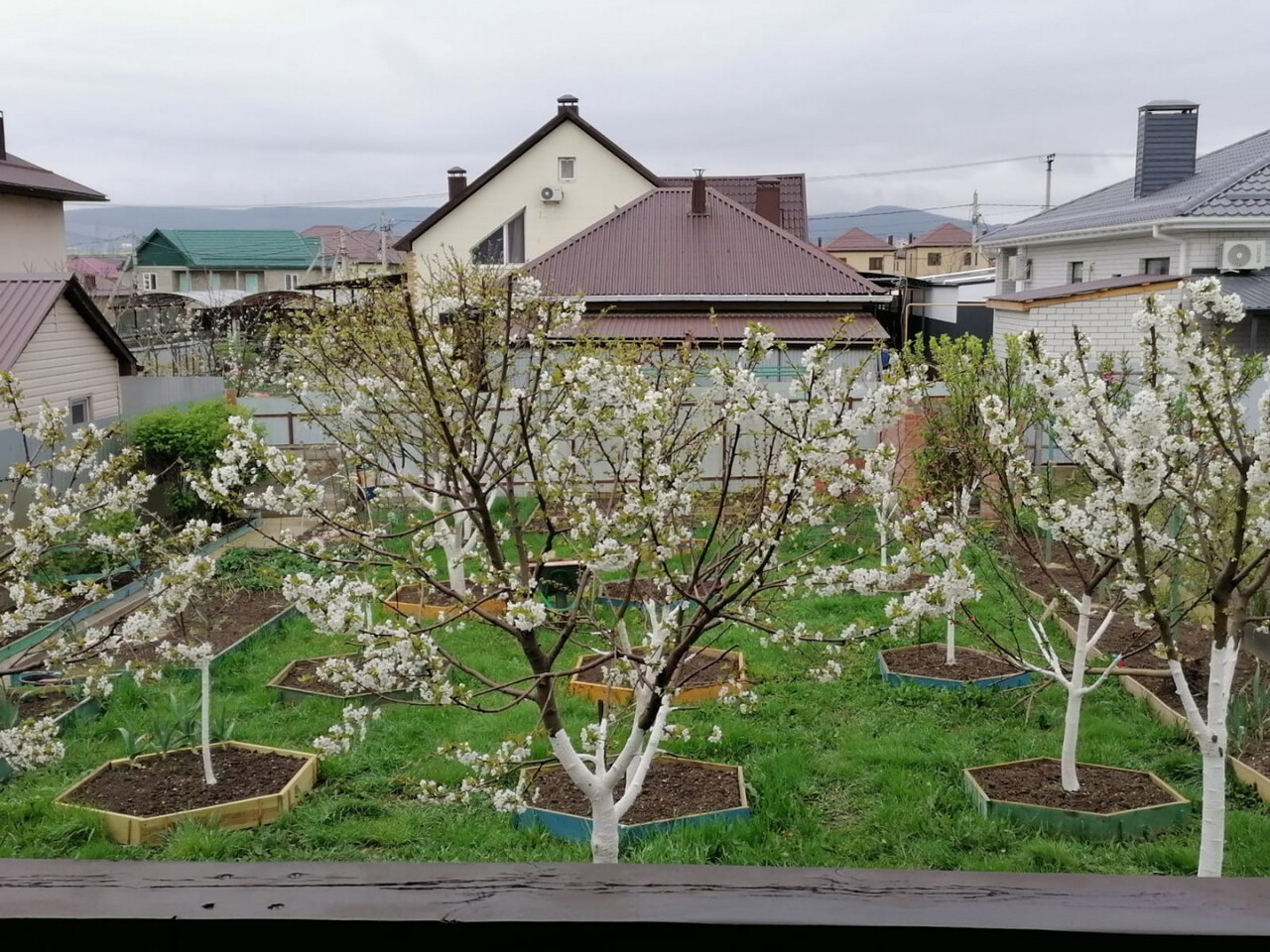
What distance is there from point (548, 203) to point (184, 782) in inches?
843

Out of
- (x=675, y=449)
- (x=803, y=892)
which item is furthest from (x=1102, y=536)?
(x=803, y=892)

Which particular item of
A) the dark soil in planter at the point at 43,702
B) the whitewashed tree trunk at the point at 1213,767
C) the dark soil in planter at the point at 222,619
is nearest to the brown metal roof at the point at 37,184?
the dark soil in planter at the point at 222,619

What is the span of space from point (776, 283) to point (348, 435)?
1253cm

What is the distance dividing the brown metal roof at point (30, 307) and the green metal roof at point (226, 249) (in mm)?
37335

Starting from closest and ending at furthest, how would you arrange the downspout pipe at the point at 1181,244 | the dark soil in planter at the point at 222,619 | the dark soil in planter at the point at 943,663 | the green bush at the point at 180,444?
the dark soil in planter at the point at 943,663
the dark soil in planter at the point at 222,619
the green bush at the point at 180,444
the downspout pipe at the point at 1181,244

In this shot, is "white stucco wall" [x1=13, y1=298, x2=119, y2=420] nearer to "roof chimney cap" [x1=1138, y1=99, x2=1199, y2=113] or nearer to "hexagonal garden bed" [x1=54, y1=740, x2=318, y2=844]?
"hexagonal garden bed" [x1=54, y1=740, x2=318, y2=844]

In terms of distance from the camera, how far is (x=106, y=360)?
1365cm

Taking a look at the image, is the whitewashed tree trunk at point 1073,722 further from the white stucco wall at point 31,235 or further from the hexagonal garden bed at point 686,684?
the white stucco wall at point 31,235

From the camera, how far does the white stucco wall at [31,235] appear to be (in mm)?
20641

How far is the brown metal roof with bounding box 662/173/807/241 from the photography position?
25438mm

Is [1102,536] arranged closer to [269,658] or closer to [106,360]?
[269,658]

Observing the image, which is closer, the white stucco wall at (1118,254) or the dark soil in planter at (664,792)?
the dark soil in planter at (664,792)

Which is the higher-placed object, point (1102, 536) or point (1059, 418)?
point (1059, 418)

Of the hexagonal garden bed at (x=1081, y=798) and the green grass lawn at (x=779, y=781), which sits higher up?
the hexagonal garden bed at (x=1081, y=798)
